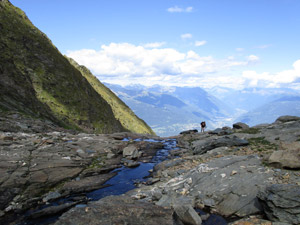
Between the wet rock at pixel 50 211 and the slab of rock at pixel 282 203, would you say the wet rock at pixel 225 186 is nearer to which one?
the slab of rock at pixel 282 203

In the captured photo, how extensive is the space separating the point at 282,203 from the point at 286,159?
587 cm

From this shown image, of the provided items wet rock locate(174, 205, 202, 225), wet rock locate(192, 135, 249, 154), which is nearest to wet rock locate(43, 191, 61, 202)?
wet rock locate(174, 205, 202, 225)

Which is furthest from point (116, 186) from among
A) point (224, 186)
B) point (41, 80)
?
point (41, 80)

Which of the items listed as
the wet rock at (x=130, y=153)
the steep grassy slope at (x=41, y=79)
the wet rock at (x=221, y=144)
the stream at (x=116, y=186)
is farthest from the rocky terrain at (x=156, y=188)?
the steep grassy slope at (x=41, y=79)

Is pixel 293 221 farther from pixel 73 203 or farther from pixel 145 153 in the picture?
pixel 145 153

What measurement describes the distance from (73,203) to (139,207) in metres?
6.51

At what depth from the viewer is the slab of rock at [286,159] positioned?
51.8 feet

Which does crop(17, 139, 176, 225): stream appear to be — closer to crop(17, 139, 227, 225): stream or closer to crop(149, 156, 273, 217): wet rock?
crop(17, 139, 227, 225): stream

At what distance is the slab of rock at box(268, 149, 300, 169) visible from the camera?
622 inches

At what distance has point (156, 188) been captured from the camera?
19.0 m

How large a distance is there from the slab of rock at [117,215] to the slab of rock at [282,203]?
5892 millimetres

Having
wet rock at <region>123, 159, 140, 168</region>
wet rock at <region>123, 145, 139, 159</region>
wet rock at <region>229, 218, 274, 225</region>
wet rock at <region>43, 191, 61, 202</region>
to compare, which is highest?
wet rock at <region>123, 145, 139, 159</region>

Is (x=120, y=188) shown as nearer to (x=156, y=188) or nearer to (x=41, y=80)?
(x=156, y=188)

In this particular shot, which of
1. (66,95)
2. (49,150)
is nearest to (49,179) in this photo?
(49,150)
